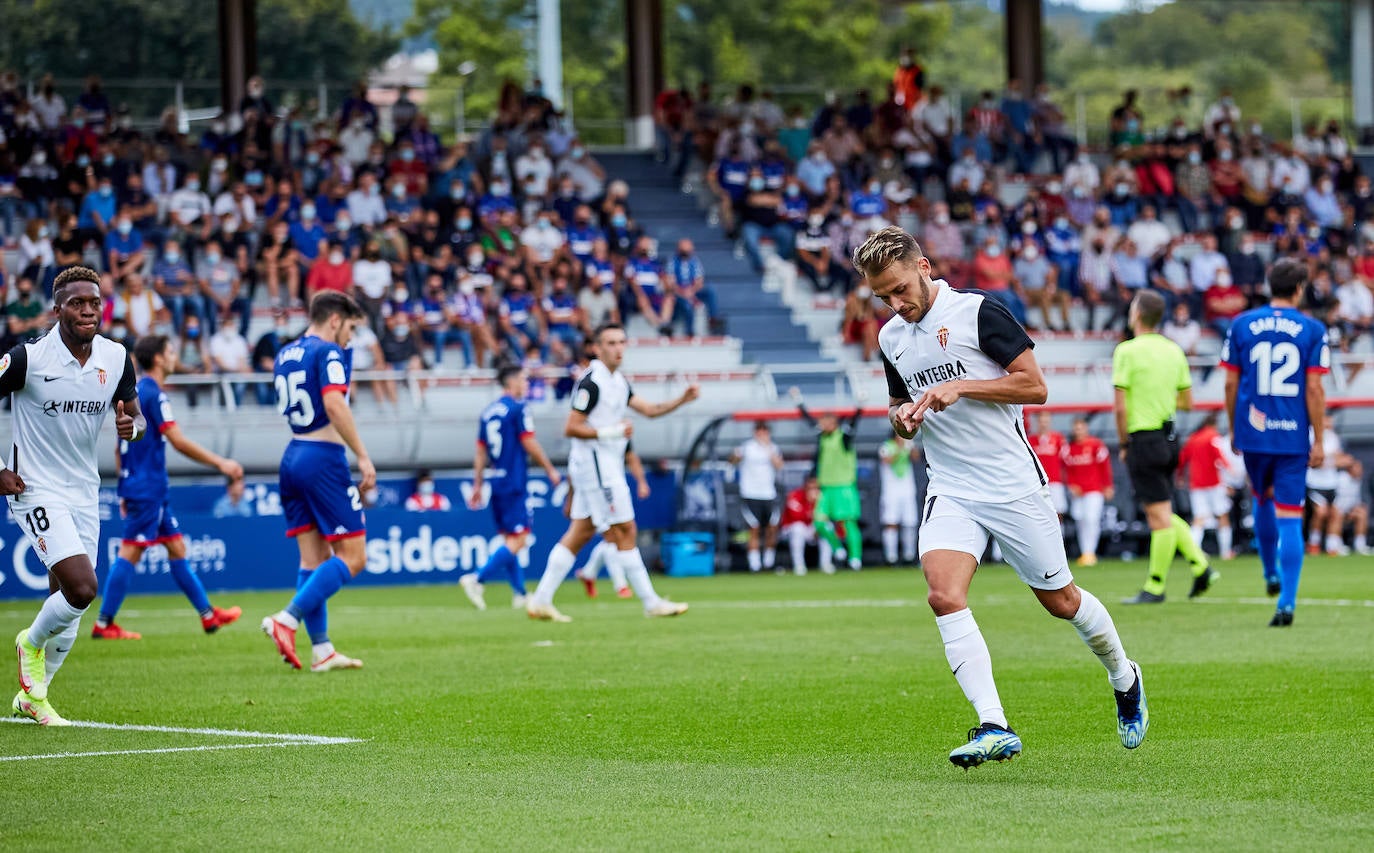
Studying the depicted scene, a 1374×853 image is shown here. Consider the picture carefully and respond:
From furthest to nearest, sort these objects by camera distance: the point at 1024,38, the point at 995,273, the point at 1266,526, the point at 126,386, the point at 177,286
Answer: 1. the point at 1024,38
2. the point at 995,273
3. the point at 177,286
4. the point at 1266,526
5. the point at 126,386

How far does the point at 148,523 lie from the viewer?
14.7m

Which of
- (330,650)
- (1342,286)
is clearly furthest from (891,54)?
(330,650)

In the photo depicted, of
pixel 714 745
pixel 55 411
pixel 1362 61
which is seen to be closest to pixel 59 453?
pixel 55 411

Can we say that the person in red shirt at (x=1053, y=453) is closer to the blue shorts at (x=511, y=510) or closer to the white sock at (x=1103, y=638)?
the blue shorts at (x=511, y=510)

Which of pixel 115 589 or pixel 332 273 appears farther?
pixel 332 273

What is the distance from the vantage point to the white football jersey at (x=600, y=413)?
15.0 metres

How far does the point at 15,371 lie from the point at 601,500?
6821 millimetres

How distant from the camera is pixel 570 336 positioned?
1067 inches

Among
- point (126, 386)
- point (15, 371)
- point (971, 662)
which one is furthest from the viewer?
point (126, 386)

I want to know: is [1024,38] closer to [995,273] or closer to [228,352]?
[995,273]

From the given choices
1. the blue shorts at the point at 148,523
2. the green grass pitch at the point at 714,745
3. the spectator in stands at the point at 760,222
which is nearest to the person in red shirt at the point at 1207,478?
the spectator in stands at the point at 760,222

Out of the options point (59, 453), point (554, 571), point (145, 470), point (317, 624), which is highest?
point (59, 453)

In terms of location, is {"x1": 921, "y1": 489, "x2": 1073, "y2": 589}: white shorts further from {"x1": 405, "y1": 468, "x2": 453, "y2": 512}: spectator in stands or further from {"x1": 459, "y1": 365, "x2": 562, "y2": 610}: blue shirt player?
{"x1": 405, "y1": 468, "x2": 453, "y2": 512}: spectator in stands

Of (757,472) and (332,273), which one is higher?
(332,273)
